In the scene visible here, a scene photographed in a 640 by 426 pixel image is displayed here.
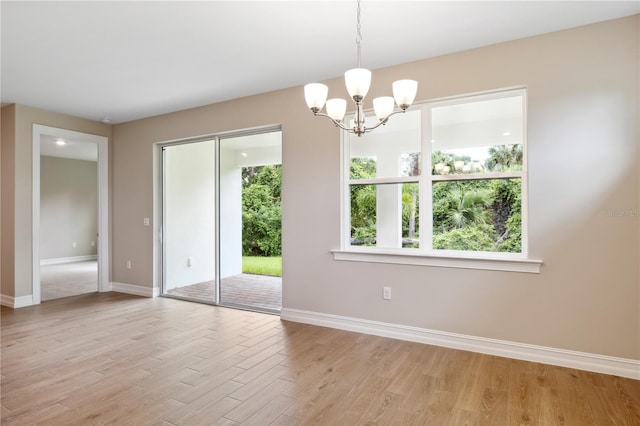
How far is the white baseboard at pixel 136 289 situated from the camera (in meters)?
5.33

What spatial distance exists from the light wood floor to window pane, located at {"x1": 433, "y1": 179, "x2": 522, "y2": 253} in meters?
0.98

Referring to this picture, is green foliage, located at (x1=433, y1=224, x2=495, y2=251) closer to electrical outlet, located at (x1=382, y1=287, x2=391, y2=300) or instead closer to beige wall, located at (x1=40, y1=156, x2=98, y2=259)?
electrical outlet, located at (x1=382, y1=287, x2=391, y2=300)

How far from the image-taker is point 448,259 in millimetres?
3283

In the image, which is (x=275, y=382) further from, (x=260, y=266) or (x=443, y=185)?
(x=260, y=266)

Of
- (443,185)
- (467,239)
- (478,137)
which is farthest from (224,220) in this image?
(478,137)

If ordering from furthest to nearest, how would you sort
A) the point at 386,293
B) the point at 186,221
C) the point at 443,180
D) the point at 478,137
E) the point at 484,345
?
the point at 186,221 → the point at 386,293 → the point at 443,180 → the point at 478,137 → the point at 484,345

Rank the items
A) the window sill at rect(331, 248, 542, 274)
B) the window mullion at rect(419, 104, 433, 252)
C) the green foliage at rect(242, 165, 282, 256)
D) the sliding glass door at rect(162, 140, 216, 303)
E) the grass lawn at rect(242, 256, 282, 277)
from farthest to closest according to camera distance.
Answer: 1. the sliding glass door at rect(162, 140, 216, 303)
2. the grass lawn at rect(242, 256, 282, 277)
3. the green foliage at rect(242, 165, 282, 256)
4. the window mullion at rect(419, 104, 433, 252)
5. the window sill at rect(331, 248, 542, 274)

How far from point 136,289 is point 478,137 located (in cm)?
516

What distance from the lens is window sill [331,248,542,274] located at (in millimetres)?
2996

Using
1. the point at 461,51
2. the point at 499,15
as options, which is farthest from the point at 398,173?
the point at 499,15

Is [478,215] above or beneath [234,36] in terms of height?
beneath

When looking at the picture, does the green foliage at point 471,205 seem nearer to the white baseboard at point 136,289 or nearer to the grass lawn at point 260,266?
the grass lawn at point 260,266

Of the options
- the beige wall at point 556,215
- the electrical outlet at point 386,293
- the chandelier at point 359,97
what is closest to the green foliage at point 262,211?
the beige wall at point 556,215

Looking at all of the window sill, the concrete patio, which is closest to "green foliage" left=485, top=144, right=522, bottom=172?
the window sill
